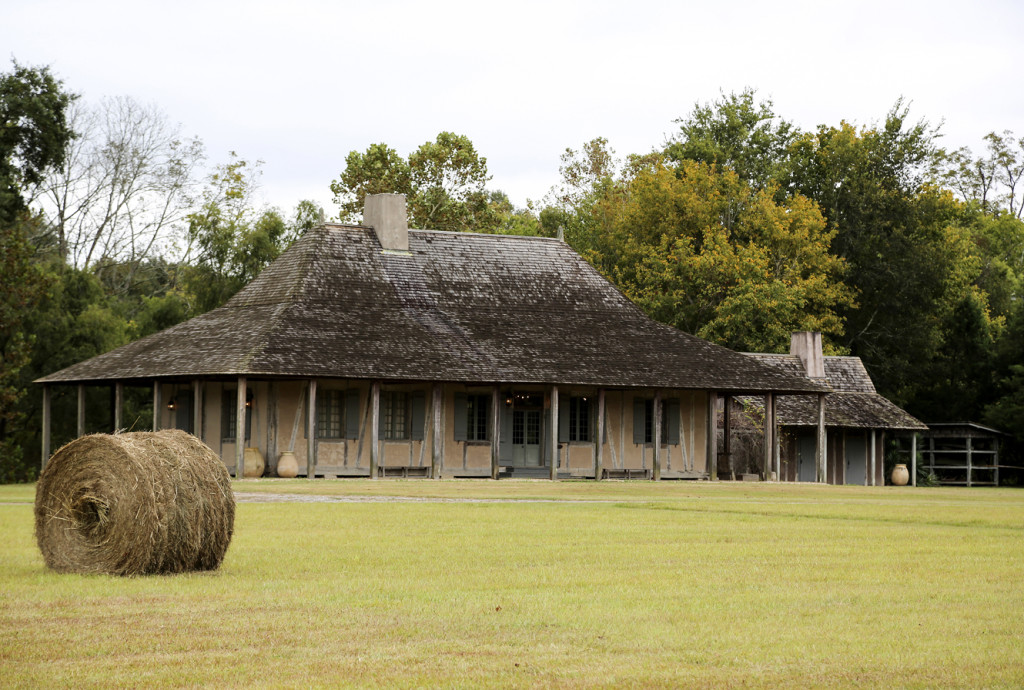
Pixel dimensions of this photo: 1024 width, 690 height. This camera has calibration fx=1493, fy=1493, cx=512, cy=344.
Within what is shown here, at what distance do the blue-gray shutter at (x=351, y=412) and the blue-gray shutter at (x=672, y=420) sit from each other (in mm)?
9383

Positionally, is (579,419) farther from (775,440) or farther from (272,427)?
(272,427)

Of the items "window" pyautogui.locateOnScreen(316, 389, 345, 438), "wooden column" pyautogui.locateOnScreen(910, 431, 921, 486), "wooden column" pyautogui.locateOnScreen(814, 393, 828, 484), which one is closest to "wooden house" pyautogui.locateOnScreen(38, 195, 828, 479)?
"window" pyautogui.locateOnScreen(316, 389, 345, 438)

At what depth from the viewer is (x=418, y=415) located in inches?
1559

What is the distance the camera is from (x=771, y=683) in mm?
8070

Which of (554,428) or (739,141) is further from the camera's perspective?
(739,141)

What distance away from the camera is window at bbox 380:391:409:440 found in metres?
39.5

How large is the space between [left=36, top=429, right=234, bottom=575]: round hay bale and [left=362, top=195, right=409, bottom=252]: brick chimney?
29.2m

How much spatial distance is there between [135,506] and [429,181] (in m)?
51.1

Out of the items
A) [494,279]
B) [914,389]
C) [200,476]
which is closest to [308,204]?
[494,279]

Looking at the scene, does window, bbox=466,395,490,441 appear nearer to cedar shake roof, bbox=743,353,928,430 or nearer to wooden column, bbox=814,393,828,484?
cedar shake roof, bbox=743,353,928,430

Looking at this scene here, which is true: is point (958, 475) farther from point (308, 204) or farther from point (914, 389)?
point (308, 204)

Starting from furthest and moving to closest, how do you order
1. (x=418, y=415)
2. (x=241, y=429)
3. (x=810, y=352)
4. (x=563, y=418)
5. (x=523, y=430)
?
(x=810, y=352), (x=563, y=418), (x=523, y=430), (x=418, y=415), (x=241, y=429)

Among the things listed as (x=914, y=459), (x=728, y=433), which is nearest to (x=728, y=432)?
(x=728, y=433)

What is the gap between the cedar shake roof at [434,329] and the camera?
1421 inches
